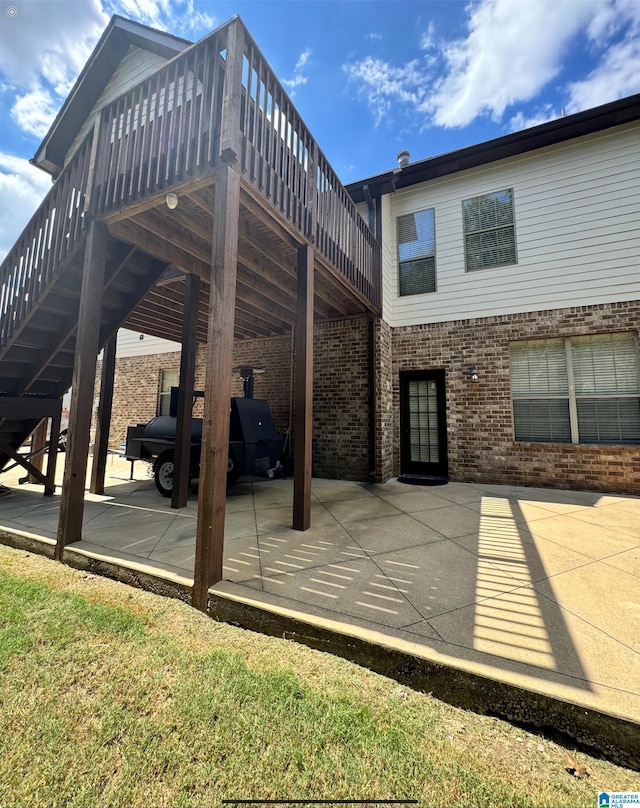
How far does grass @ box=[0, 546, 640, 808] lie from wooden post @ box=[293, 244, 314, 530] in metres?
1.53

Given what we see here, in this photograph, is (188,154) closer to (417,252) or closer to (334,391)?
(334,391)

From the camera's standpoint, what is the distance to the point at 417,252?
261 inches

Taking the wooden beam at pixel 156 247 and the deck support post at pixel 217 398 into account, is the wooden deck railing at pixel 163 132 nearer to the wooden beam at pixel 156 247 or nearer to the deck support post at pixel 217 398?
the wooden beam at pixel 156 247

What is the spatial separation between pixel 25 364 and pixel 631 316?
29.4 feet

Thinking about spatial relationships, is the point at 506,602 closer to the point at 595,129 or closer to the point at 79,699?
the point at 79,699

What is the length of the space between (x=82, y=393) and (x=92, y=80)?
22.3 feet

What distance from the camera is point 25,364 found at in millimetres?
4301

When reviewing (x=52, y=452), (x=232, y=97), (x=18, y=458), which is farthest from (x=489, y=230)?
(x=18, y=458)

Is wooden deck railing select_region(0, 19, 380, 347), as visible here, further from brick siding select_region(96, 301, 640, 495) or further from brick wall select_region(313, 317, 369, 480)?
brick siding select_region(96, 301, 640, 495)

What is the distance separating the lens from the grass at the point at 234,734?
0.98 m

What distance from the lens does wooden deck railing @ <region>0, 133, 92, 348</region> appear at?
336 cm

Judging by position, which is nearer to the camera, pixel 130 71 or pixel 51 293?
pixel 51 293

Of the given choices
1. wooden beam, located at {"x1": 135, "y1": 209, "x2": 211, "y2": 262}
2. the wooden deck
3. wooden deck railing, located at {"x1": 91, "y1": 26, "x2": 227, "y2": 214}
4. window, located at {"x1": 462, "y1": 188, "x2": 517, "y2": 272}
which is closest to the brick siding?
window, located at {"x1": 462, "y1": 188, "x2": 517, "y2": 272}

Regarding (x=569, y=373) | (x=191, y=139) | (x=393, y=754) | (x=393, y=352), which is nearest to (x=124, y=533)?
(x=393, y=754)
